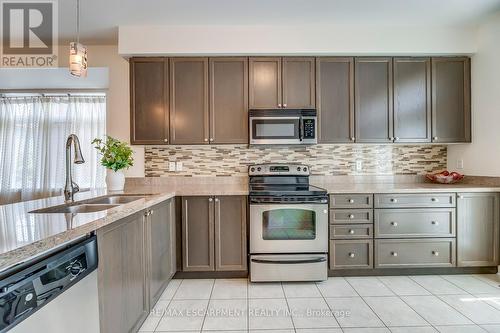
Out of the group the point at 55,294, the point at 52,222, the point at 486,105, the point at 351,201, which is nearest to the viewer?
the point at 55,294

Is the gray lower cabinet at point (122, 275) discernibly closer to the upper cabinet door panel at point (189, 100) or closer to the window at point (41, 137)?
the upper cabinet door panel at point (189, 100)

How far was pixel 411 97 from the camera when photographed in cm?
316

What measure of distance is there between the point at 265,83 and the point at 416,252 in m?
2.33

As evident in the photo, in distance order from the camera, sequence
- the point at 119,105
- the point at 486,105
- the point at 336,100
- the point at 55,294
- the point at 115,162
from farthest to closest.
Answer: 1. the point at 119,105
2. the point at 336,100
3. the point at 486,105
4. the point at 115,162
5. the point at 55,294

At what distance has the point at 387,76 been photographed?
3.15 m

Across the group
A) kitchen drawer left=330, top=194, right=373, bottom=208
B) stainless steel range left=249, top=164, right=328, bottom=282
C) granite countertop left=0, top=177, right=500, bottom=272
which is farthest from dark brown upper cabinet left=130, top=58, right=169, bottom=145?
kitchen drawer left=330, top=194, right=373, bottom=208

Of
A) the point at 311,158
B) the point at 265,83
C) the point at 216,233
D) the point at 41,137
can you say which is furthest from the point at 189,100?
the point at 41,137

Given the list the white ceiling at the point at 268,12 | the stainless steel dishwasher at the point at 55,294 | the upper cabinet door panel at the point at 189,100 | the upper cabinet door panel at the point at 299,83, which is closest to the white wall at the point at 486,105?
the white ceiling at the point at 268,12

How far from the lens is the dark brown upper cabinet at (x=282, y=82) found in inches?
122

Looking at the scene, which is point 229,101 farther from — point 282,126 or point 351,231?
point 351,231

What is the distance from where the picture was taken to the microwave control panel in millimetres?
3047

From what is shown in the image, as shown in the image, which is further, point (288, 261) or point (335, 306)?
point (288, 261)

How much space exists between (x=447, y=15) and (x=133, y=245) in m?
3.52

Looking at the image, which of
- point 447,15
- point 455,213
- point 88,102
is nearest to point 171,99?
point 88,102
